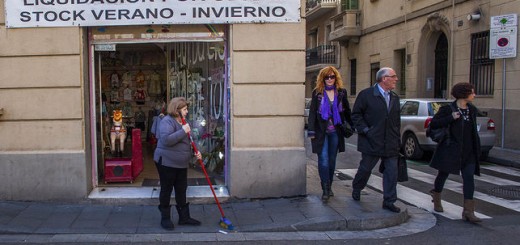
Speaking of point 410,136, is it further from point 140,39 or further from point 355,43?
point 355,43

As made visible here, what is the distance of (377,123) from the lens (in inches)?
247

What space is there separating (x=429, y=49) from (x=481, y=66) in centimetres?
396

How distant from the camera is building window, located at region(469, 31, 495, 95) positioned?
15000mm

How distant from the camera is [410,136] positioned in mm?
12469

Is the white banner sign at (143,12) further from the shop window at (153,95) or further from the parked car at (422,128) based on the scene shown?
the parked car at (422,128)

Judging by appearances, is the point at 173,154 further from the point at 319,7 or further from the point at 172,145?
the point at 319,7

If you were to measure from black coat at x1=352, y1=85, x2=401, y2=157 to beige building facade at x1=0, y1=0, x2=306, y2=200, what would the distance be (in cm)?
93

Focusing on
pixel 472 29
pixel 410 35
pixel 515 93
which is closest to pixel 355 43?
pixel 410 35

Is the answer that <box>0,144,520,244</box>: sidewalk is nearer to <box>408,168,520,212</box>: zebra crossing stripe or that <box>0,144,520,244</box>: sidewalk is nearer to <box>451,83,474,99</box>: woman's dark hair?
<box>408,168,520,212</box>: zebra crossing stripe

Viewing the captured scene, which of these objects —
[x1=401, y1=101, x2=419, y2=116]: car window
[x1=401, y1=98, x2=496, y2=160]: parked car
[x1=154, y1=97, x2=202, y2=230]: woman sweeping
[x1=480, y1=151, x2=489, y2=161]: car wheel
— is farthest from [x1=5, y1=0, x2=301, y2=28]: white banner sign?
A: [x1=480, y1=151, x2=489, y2=161]: car wheel

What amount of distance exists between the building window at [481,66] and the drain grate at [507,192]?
6961mm

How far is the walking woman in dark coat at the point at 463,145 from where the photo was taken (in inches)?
245

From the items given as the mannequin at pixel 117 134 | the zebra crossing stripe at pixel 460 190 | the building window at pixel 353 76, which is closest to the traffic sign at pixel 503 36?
the zebra crossing stripe at pixel 460 190

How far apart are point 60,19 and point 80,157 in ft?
6.20
